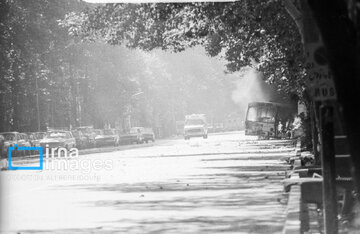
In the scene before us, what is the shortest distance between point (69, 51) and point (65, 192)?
168ft

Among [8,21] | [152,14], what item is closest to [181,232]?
[152,14]

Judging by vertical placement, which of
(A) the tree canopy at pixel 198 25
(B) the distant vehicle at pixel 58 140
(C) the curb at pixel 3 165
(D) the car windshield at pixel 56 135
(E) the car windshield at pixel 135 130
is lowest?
(C) the curb at pixel 3 165

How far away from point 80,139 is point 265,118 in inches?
631

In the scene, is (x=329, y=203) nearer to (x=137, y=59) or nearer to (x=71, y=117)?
(x=71, y=117)

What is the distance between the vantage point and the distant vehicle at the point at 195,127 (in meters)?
89.0

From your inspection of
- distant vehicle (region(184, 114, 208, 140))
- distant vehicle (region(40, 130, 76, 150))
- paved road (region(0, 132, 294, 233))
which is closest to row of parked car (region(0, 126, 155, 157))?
distant vehicle (region(40, 130, 76, 150))

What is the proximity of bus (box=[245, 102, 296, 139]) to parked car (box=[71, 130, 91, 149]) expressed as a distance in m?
14.2

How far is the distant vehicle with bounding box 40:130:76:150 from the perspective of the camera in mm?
63812

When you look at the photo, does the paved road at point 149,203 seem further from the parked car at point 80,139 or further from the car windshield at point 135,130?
the car windshield at point 135,130

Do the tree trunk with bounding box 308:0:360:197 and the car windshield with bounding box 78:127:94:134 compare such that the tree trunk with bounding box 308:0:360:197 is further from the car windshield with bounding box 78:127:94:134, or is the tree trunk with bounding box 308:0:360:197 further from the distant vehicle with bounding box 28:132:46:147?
the car windshield with bounding box 78:127:94:134

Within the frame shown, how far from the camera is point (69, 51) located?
232ft

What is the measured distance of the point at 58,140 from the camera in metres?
64.1

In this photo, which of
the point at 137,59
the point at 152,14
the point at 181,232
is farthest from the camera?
the point at 137,59

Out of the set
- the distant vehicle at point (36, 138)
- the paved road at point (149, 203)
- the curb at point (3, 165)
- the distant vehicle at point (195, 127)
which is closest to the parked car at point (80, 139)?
the distant vehicle at point (36, 138)
